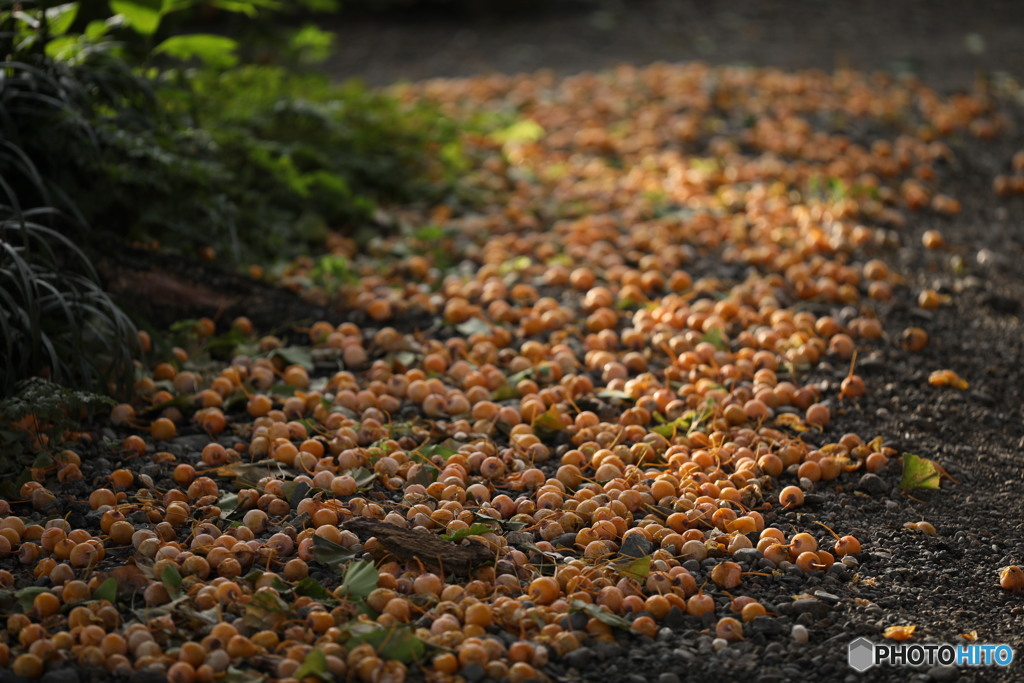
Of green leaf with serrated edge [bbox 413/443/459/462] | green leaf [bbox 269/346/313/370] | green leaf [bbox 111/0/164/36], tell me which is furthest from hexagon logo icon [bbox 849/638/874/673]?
green leaf [bbox 111/0/164/36]

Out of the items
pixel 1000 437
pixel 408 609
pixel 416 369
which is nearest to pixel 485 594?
pixel 408 609

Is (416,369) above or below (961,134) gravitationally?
below

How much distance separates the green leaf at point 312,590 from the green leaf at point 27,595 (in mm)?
589

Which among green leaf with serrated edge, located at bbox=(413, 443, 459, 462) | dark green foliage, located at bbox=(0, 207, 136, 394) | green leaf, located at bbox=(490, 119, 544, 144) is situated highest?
green leaf, located at bbox=(490, 119, 544, 144)

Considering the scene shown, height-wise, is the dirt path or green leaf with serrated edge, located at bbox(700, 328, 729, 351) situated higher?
the dirt path

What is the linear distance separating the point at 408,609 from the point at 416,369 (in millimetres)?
1296

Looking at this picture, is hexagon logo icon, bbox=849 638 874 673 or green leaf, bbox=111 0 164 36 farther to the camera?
green leaf, bbox=111 0 164 36

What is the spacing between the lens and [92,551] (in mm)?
2402

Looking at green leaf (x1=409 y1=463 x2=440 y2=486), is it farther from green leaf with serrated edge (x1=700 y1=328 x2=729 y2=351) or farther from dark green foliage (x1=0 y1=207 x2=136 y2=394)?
green leaf with serrated edge (x1=700 y1=328 x2=729 y2=351)

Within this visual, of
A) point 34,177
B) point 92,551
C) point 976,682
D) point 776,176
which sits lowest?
point 976,682

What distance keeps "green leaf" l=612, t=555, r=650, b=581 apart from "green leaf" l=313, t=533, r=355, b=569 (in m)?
0.66

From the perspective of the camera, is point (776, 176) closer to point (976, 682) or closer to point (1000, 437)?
point (1000, 437)

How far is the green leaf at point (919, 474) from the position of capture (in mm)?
2809

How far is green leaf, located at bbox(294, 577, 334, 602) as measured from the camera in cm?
229
